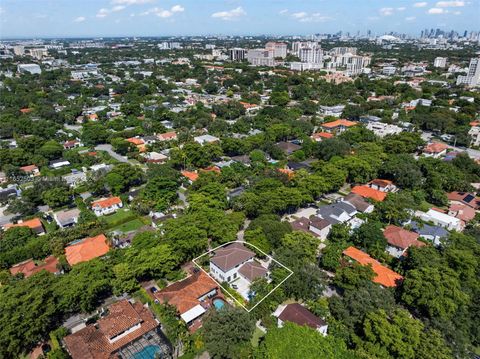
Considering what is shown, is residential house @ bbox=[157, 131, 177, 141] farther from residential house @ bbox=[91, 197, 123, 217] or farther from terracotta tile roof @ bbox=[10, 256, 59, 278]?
terracotta tile roof @ bbox=[10, 256, 59, 278]

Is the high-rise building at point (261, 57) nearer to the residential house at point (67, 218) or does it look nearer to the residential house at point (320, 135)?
the residential house at point (320, 135)

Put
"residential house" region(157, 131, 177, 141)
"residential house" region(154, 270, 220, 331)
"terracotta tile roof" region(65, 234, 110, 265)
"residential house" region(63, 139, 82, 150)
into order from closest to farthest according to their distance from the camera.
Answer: "residential house" region(154, 270, 220, 331)
"terracotta tile roof" region(65, 234, 110, 265)
"residential house" region(63, 139, 82, 150)
"residential house" region(157, 131, 177, 141)

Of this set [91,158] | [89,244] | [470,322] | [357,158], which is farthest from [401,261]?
[91,158]

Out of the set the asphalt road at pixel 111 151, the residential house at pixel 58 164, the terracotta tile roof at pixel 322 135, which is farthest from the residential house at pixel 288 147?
the residential house at pixel 58 164

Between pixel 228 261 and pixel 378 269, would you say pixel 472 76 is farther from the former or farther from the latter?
pixel 228 261

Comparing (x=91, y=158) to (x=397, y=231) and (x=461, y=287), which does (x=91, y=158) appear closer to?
(x=397, y=231)

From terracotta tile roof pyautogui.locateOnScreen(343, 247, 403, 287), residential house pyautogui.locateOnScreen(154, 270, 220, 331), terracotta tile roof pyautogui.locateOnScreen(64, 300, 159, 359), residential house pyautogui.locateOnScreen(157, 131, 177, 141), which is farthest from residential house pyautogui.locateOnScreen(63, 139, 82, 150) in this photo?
terracotta tile roof pyautogui.locateOnScreen(343, 247, 403, 287)
